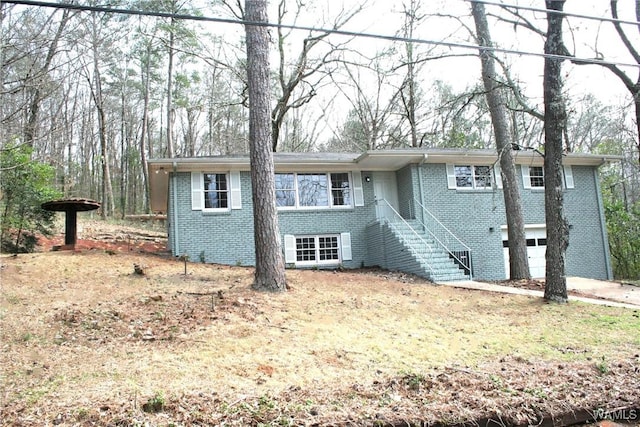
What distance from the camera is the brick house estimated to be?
1407cm

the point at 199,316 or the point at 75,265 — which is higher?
the point at 75,265

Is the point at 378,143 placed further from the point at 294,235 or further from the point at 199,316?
the point at 199,316

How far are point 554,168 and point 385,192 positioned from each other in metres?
7.56

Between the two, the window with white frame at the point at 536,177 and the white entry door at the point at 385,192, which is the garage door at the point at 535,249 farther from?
the white entry door at the point at 385,192

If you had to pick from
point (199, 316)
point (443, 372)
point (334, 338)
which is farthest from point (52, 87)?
point (443, 372)

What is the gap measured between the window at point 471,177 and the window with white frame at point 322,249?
171 inches

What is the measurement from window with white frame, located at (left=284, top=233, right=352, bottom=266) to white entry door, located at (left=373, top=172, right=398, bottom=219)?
60.1 inches

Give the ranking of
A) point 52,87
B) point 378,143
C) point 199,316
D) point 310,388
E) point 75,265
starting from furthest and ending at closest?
1. point 378,143
2. point 75,265
3. point 52,87
4. point 199,316
5. point 310,388

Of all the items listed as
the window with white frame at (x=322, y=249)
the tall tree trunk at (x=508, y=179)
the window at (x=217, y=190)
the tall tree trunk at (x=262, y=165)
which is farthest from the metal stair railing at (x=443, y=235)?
the tall tree trunk at (x=262, y=165)

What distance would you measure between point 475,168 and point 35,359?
1448cm

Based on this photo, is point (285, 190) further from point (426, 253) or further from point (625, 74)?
point (625, 74)

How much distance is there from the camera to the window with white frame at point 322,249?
593 inches

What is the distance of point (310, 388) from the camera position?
169 inches

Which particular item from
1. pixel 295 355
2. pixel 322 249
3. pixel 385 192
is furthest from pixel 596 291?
pixel 295 355
